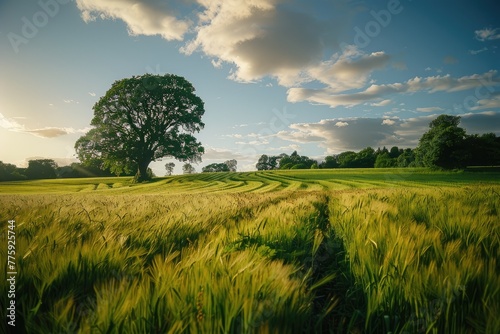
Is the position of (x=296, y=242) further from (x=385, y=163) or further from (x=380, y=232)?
(x=385, y=163)

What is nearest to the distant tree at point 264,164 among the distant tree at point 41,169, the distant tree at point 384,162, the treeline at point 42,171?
the distant tree at point 384,162

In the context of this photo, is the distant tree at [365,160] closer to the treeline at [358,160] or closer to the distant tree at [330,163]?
the treeline at [358,160]

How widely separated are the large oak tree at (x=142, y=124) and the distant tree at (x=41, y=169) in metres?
25.7

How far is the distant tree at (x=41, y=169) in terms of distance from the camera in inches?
1937

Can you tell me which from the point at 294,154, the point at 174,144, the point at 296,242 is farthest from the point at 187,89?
the point at 294,154

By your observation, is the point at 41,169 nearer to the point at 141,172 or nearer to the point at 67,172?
the point at 67,172

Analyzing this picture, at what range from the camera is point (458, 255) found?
6.04ft

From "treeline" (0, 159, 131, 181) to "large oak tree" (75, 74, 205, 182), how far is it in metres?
18.2

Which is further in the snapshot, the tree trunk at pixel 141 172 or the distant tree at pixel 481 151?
the distant tree at pixel 481 151

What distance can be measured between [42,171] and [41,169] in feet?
2.09

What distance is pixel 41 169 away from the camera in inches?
2057

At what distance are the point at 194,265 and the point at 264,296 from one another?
1.69 feet

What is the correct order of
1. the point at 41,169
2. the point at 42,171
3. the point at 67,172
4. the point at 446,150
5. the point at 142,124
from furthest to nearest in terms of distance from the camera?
the point at 67,172, the point at 42,171, the point at 41,169, the point at 446,150, the point at 142,124

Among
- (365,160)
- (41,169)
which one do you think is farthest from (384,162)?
(41,169)
